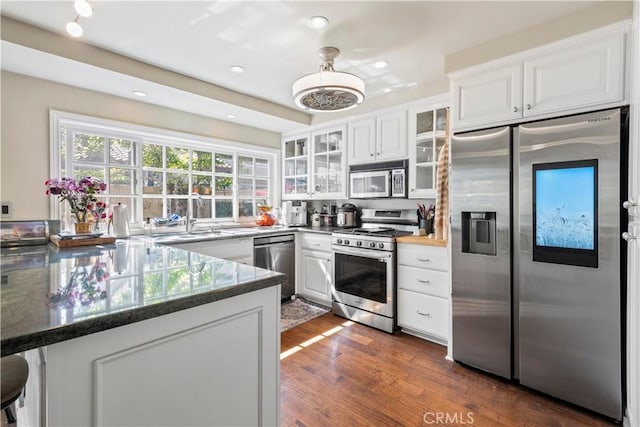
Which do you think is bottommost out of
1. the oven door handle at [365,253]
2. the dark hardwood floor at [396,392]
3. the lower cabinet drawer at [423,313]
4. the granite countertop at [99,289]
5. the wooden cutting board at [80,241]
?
the dark hardwood floor at [396,392]

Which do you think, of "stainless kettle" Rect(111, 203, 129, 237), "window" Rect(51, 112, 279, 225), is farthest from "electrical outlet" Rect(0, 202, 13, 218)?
"stainless kettle" Rect(111, 203, 129, 237)

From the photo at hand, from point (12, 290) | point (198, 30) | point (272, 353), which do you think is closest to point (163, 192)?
point (198, 30)

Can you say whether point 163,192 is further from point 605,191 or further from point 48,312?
point 605,191

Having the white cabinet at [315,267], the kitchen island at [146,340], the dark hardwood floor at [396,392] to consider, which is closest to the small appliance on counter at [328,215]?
the white cabinet at [315,267]

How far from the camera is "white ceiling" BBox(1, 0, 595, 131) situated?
184cm

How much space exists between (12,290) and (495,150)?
8.36 ft

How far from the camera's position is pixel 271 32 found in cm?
210

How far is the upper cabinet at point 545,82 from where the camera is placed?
5.68 feet

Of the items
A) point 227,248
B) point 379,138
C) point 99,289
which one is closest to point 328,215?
point 379,138

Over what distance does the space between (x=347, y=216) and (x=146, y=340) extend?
118 inches

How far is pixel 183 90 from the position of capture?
2775mm

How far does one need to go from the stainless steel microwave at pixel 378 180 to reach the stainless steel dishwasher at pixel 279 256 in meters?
0.98

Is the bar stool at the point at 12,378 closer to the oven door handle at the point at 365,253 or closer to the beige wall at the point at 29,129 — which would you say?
the beige wall at the point at 29,129

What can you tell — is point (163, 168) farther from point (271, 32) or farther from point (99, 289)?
point (99, 289)
